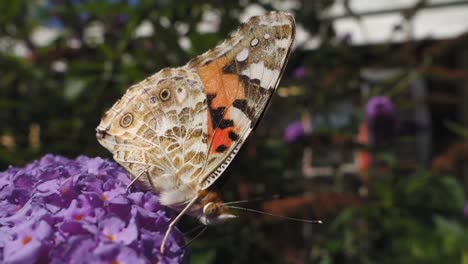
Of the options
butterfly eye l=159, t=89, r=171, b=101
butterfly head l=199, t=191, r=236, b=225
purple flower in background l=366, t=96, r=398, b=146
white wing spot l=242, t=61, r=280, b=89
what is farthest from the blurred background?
butterfly head l=199, t=191, r=236, b=225

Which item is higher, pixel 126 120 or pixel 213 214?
pixel 126 120

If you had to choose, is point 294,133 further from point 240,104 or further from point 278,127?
point 240,104

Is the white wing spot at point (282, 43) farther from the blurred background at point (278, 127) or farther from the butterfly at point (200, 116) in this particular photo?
the blurred background at point (278, 127)

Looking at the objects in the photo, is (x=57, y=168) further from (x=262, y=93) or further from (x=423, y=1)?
(x=423, y=1)

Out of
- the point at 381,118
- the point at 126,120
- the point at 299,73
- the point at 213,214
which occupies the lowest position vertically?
the point at 381,118

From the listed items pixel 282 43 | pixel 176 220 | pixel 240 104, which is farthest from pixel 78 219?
pixel 282 43

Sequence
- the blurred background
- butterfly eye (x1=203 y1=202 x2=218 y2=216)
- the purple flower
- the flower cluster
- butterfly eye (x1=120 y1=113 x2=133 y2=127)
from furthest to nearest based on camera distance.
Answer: the purple flower → the blurred background → butterfly eye (x1=120 y1=113 x2=133 y2=127) → butterfly eye (x1=203 y1=202 x2=218 y2=216) → the flower cluster

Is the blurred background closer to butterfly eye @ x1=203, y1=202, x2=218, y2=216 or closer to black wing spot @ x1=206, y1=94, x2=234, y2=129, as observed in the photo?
black wing spot @ x1=206, y1=94, x2=234, y2=129
